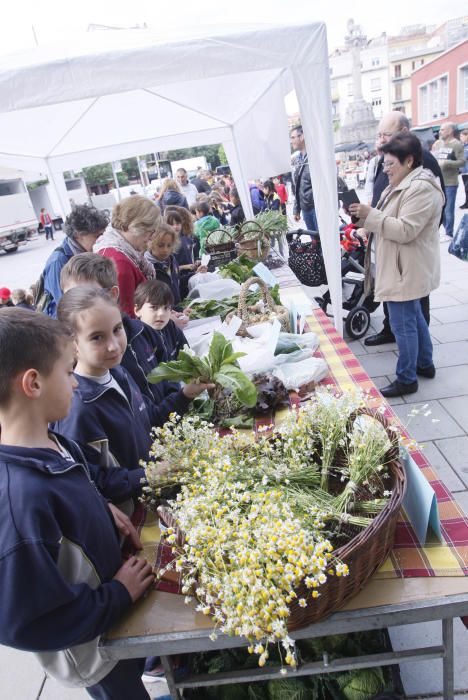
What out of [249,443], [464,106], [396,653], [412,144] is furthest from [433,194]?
[464,106]

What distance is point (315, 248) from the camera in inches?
194

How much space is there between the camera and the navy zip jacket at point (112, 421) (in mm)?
1441

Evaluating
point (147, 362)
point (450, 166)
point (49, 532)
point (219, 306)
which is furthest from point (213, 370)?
point (450, 166)

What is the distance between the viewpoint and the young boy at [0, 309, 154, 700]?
3.14 ft

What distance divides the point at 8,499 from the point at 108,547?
329mm

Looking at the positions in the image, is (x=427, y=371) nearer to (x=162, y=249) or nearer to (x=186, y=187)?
(x=162, y=249)

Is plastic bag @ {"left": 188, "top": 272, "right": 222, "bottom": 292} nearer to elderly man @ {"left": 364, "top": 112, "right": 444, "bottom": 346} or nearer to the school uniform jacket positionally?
elderly man @ {"left": 364, "top": 112, "right": 444, "bottom": 346}

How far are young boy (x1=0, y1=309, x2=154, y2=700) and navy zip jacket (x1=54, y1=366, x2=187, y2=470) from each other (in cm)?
19

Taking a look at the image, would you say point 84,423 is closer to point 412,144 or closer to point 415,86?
point 412,144

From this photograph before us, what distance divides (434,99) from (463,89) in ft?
24.5

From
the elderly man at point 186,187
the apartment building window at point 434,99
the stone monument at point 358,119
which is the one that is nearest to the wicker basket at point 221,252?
the elderly man at point 186,187

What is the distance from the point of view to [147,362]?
2.13m

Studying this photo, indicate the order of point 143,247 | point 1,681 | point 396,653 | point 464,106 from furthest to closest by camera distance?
point 464,106 → point 143,247 → point 1,681 → point 396,653

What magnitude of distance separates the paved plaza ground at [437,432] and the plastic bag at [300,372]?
3.65 feet
